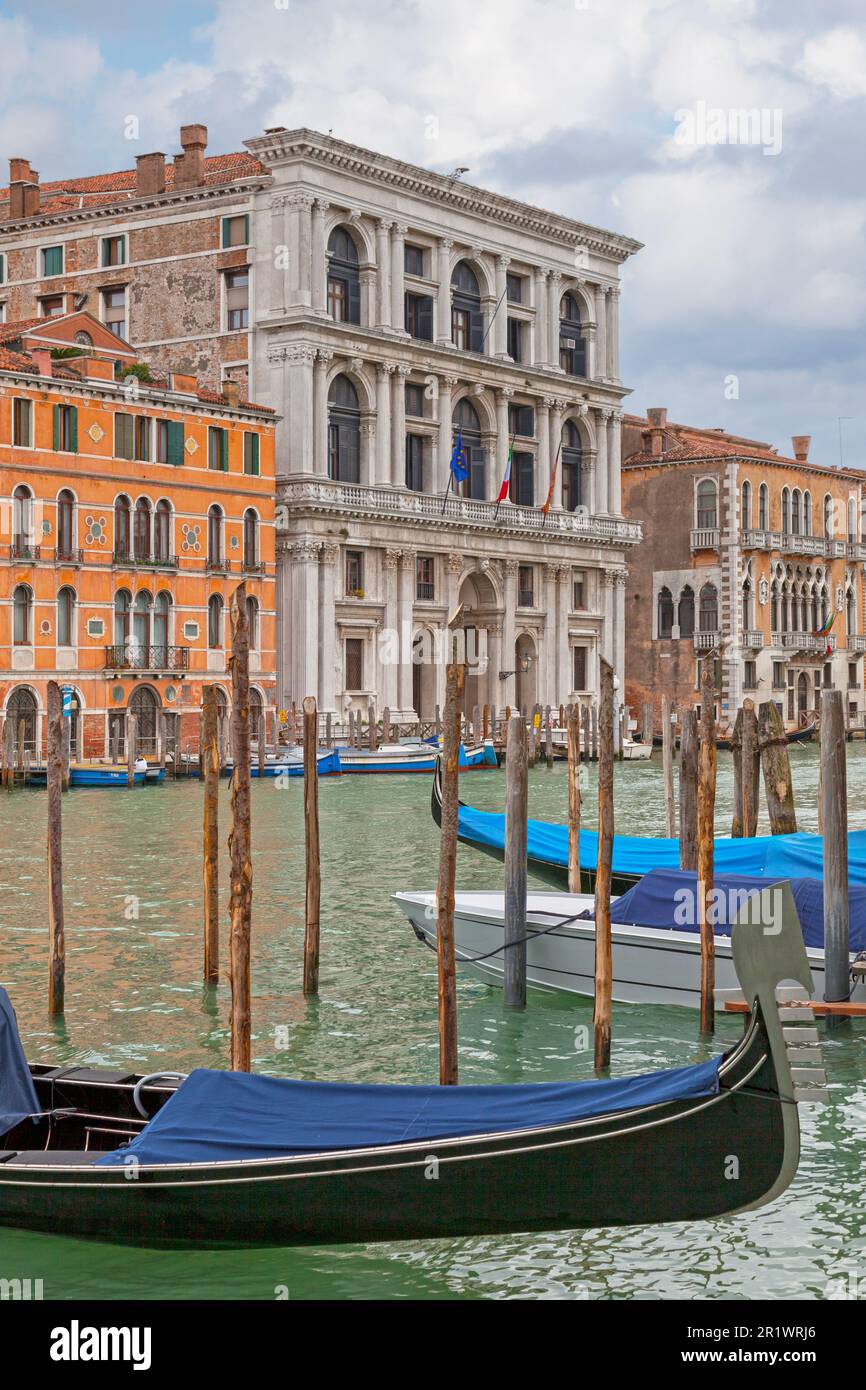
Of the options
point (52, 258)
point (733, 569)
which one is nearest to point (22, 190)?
point (52, 258)

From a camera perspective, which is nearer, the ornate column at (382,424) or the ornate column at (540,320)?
the ornate column at (382,424)

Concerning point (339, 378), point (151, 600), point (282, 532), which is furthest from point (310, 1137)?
point (339, 378)

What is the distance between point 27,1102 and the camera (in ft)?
21.6

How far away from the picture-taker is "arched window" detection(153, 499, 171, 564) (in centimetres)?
3108

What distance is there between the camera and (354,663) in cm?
3712

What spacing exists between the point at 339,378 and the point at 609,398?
9273 mm

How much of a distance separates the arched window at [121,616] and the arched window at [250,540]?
9.83ft

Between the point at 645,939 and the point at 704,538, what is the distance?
3542 cm

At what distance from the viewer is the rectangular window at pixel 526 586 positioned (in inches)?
1635

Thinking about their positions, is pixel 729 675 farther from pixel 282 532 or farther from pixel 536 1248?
pixel 536 1248

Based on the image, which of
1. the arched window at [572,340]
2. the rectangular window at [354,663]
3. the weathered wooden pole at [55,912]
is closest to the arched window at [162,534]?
the rectangular window at [354,663]

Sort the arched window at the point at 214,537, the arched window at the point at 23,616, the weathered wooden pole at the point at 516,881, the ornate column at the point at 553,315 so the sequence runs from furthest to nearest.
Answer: the ornate column at the point at 553,315
the arched window at the point at 214,537
the arched window at the point at 23,616
the weathered wooden pole at the point at 516,881

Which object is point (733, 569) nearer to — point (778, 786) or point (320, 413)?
point (320, 413)

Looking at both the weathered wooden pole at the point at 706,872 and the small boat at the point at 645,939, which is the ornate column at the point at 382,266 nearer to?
the small boat at the point at 645,939
